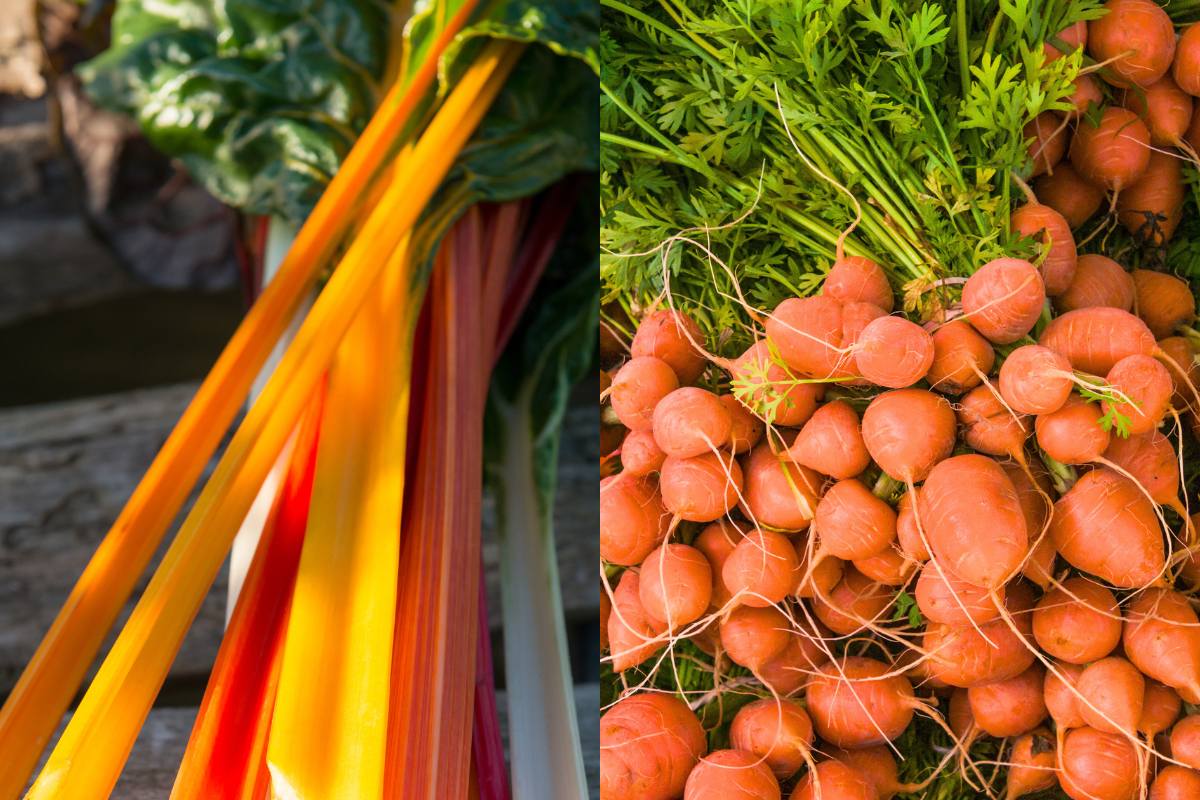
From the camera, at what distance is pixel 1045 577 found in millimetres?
623

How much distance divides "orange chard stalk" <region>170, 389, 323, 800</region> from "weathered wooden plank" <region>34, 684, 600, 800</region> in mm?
94

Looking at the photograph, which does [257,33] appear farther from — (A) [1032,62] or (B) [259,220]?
(A) [1032,62]

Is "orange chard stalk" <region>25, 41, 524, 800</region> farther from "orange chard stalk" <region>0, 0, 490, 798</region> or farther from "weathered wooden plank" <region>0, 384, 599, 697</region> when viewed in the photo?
"weathered wooden plank" <region>0, 384, 599, 697</region>

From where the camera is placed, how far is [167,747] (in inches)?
34.6

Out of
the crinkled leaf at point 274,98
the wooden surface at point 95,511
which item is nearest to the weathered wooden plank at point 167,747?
the wooden surface at point 95,511

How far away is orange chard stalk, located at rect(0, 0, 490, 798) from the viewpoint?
70 cm

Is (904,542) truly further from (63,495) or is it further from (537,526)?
(63,495)

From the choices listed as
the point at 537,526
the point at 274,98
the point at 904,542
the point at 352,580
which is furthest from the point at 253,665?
the point at 274,98

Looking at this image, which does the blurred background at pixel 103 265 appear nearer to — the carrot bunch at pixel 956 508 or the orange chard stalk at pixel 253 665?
the orange chard stalk at pixel 253 665

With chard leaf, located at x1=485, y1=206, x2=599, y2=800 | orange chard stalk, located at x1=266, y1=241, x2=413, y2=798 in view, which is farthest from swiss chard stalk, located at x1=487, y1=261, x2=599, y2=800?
orange chard stalk, located at x1=266, y1=241, x2=413, y2=798

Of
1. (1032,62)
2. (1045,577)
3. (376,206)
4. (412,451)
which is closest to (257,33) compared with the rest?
(376,206)

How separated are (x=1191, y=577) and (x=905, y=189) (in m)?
0.30

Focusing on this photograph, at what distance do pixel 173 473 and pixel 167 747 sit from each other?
0.25 metres

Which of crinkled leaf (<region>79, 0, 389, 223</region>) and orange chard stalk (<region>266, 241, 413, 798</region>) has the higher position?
crinkled leaf (<region>79, 0, 389, 223</region>)
